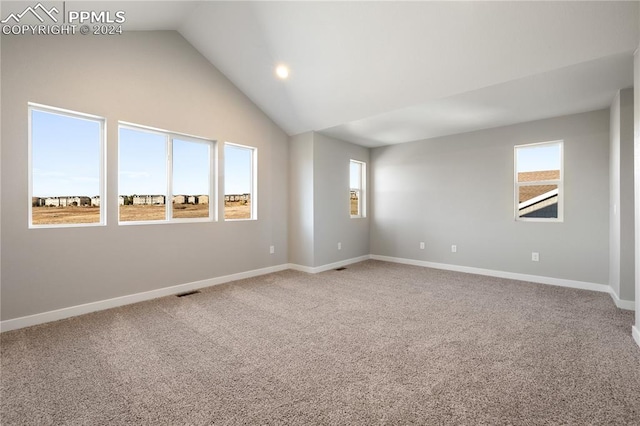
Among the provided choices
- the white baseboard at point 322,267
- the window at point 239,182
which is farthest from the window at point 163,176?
the white baseboard at point 322,267

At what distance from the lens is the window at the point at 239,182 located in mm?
4609

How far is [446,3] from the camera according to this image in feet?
8.73

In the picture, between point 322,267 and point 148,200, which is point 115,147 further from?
point 322,267

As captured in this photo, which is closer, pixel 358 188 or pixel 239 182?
pixel 239 182

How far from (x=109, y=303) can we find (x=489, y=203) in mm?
5542

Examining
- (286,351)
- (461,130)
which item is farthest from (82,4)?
(461,130)

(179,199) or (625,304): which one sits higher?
(179,199)

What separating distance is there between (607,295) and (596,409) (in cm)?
298

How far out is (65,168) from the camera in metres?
3.16

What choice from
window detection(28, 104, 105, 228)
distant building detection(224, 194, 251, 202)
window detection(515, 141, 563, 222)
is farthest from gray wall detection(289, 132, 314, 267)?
window detection(515, 141, 563, 222)

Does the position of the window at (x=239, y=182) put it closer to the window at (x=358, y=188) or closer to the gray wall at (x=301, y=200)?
the gray wall at (x=301, y=200)

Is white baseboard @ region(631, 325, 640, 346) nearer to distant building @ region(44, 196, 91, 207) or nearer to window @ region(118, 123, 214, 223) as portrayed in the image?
window @ region(118, 123, 214, 223)

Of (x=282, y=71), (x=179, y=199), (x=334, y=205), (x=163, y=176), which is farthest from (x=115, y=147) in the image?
(x=334, y=205)

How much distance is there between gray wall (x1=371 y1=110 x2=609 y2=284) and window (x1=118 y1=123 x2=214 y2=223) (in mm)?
3632
